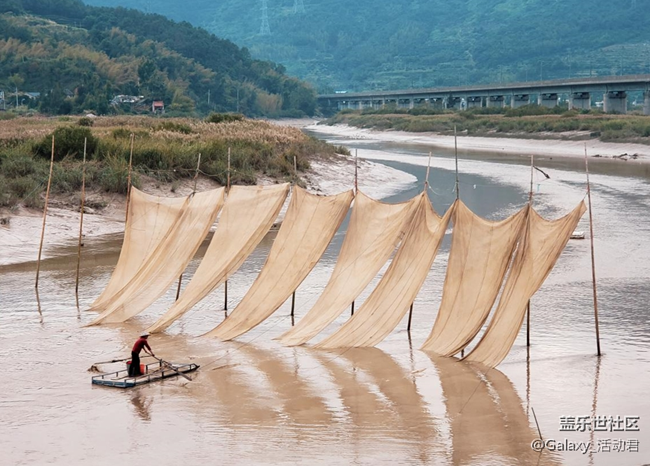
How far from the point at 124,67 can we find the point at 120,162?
10192 cm

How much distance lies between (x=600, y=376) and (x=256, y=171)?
29.4 metres

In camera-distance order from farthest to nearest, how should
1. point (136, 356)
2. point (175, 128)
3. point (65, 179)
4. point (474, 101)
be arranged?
point (474, 101) < point (175, 128) < point (65, 179) < point (136, 356)

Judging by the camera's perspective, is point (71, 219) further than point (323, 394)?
Yes

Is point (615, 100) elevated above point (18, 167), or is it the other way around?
point (615, 100)

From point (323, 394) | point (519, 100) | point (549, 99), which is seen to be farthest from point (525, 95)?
point (323, 394)

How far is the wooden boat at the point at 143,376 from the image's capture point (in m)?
17.3

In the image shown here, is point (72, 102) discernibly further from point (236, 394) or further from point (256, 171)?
point (236, 394)

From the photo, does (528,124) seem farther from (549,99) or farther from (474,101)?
(474,101)

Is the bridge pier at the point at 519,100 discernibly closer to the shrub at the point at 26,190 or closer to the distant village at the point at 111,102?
the distant village at the point at 111,102

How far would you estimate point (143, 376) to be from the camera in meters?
17.6

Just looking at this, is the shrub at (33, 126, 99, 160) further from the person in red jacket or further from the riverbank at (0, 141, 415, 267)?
the person in red jacket

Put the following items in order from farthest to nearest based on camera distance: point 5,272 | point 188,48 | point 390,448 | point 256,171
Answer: point 188,48 → point 256,171 → point 5,272 → point 390,448

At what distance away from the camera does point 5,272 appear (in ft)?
92.2

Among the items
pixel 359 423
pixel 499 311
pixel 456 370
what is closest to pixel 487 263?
pixel 499 311
